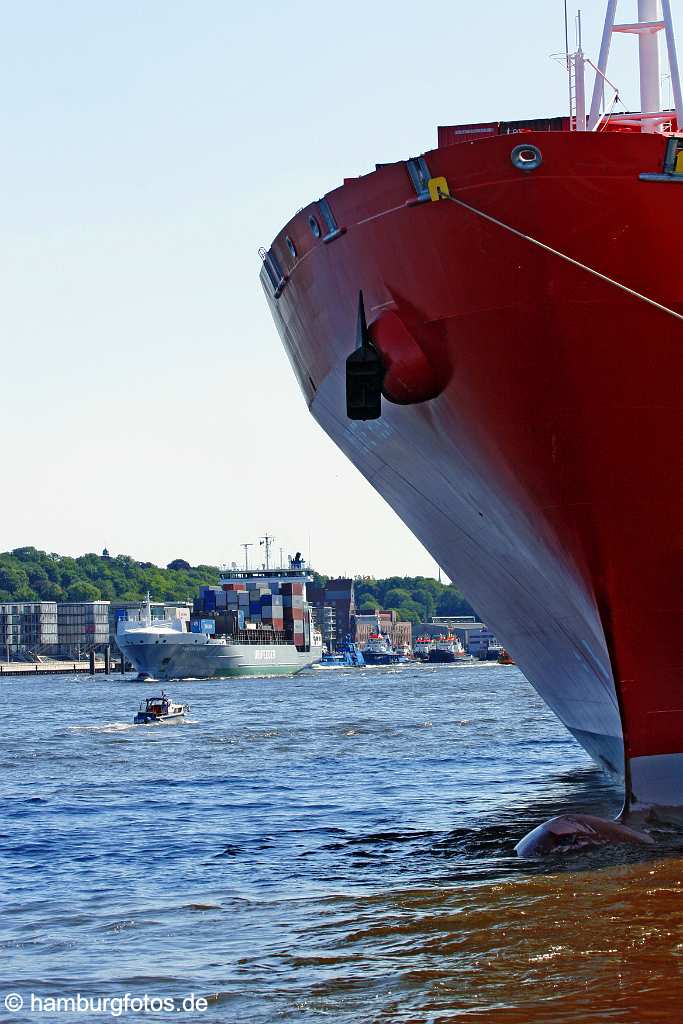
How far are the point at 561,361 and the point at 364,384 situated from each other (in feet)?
5.49

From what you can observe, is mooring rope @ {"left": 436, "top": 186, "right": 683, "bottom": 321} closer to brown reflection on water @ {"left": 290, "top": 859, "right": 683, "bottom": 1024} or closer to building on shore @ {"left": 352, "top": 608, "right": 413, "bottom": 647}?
brown reflection on water @ {"left": 290, "top": 859, "right": 683, "bottom": 1024}

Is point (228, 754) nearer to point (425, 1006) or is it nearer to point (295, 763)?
point (295, 763)

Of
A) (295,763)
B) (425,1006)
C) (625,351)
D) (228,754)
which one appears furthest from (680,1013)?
(228,754)

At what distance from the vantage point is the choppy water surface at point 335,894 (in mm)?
7824

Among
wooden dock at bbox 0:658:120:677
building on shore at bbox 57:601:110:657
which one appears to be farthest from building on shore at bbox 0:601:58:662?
wooden dock at bbox 0:658:120:677

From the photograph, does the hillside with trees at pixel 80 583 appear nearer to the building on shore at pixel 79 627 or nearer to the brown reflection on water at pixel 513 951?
the building on shore at pixel 79 627

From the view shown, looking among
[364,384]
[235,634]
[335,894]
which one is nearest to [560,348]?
[364,384]

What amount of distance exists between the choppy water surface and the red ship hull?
1939 millimetres

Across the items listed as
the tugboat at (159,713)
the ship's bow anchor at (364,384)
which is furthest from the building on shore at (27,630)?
the ship's bow anchor at (364,384)

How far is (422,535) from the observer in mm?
15742

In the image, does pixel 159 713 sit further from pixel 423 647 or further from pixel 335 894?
pixel 423 647

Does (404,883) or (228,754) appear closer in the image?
(404,883)

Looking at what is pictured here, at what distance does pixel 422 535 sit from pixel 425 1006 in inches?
344

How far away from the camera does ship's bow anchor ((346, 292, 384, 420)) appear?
10.8m
